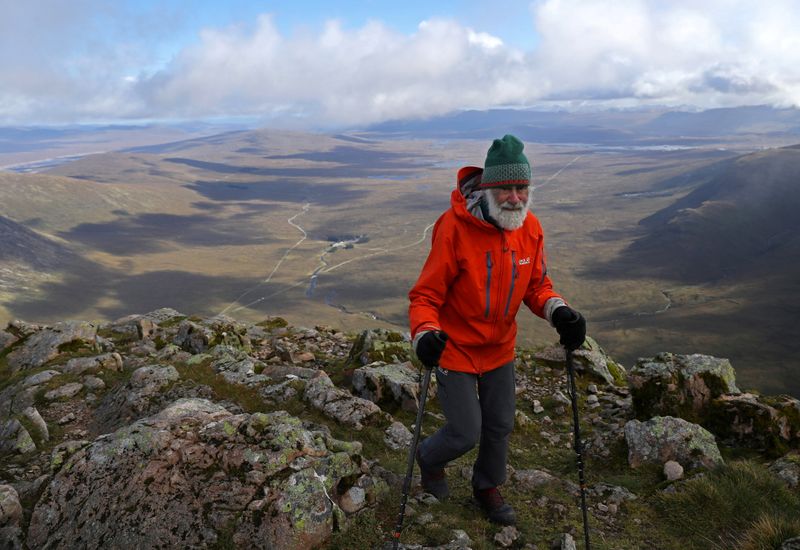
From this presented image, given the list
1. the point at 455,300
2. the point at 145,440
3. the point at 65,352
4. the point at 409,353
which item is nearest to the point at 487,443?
the point at 455,300

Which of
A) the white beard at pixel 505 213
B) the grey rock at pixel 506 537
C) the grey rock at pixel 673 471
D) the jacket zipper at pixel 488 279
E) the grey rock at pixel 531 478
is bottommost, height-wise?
the grey rock at pixel 531 478

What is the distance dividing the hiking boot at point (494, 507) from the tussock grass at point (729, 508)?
252 centimetres

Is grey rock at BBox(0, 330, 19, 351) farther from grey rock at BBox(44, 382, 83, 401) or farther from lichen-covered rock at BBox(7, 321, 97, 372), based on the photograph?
grey rock at BBox(44, 382, 83, 401)

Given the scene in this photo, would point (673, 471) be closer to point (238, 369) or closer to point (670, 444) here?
point (670, 444)

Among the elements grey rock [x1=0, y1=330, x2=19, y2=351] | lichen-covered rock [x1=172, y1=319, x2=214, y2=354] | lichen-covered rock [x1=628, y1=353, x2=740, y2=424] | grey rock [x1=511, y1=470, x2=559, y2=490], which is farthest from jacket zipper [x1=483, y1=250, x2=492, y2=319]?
grey rock [x1=0, y1=330, x2=19, y2=351]

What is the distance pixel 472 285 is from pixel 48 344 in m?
16.6

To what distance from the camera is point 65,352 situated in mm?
16688

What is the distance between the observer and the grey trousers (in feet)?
23.0

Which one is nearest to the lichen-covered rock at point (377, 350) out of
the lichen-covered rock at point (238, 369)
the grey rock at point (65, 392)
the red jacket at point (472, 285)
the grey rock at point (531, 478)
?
the lichen-covered rock at point (238, 369)

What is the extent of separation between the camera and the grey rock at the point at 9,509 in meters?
7.02

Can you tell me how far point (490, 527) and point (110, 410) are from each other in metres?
9.57

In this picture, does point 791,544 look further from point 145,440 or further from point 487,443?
point 145,440

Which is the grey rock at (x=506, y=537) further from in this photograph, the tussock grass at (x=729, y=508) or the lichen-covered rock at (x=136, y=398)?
the lichen-covered rock at (x=136, y=398)

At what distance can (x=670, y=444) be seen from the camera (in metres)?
9.79
